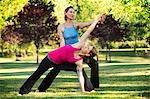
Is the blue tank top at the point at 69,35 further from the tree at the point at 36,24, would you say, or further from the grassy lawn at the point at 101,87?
the tree at the point at 36,24

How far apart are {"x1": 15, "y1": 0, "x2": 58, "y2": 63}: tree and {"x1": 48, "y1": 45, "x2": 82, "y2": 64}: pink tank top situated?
43043mm

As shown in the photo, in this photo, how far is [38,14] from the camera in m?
55.2

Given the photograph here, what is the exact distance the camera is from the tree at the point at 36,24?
54844mm

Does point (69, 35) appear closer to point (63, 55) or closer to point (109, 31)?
point (63, 55)

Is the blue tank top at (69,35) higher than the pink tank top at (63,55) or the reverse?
higher

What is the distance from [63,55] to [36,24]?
4438cm

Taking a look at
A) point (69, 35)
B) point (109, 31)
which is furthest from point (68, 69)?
point (109, 31)

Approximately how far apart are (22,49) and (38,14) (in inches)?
371

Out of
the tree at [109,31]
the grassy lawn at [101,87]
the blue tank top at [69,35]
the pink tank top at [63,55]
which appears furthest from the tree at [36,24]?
the pink tank top at [63,55]

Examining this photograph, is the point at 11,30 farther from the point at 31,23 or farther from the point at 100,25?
the point at 100,25

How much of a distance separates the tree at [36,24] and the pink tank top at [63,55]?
43.0m

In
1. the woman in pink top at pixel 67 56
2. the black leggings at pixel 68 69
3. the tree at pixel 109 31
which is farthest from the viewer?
the tree at pixel 109 31

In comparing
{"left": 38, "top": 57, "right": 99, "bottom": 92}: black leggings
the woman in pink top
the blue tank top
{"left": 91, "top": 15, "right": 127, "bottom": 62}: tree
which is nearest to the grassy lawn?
{"left": 38, "top": 57, "right": 99, "bottom": 92}: black leggings

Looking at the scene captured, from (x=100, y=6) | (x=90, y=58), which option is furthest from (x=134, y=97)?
(x=100, y=6)
